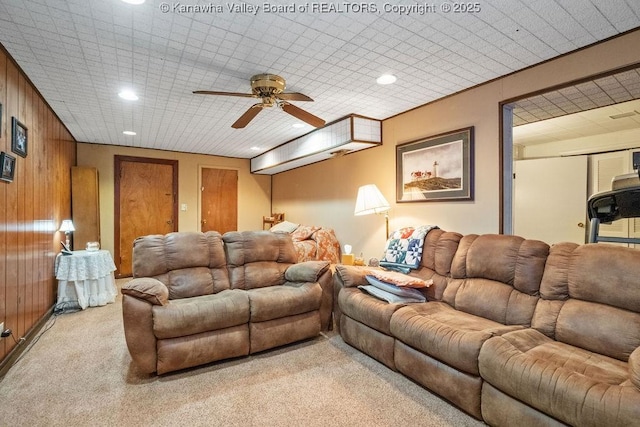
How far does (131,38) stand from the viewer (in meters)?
2.08

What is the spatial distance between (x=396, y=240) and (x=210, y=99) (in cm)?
236

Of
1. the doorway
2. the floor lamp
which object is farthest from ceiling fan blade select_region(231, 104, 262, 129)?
the doorway

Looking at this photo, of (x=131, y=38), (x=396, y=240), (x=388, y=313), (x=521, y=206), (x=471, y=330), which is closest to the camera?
(x=471, y=330)

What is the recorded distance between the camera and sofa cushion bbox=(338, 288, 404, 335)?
2340 millimetres

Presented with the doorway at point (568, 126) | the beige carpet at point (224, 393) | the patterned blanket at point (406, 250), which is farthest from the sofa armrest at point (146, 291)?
the doorway at point (568, 126)

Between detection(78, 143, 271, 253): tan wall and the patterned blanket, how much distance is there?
4.36 meters

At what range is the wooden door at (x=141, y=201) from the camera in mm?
5602

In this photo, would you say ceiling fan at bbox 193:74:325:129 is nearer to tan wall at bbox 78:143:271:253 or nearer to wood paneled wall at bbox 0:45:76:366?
wood paneled wall at bbox 0:45:76:366

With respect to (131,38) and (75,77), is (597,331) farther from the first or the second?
(75,77)

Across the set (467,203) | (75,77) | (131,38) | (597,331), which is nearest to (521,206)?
(467,203)

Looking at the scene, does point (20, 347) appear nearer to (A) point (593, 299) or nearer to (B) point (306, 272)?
(B) point (306, 272)

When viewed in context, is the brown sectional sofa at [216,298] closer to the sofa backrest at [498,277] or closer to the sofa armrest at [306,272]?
the sofa armrest at [306,272]

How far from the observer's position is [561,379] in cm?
138

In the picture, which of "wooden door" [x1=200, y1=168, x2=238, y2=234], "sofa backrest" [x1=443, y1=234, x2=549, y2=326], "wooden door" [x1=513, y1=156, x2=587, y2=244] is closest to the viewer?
"sofa backrest" [x1=443, y1=234, x2=549, y2=326]
